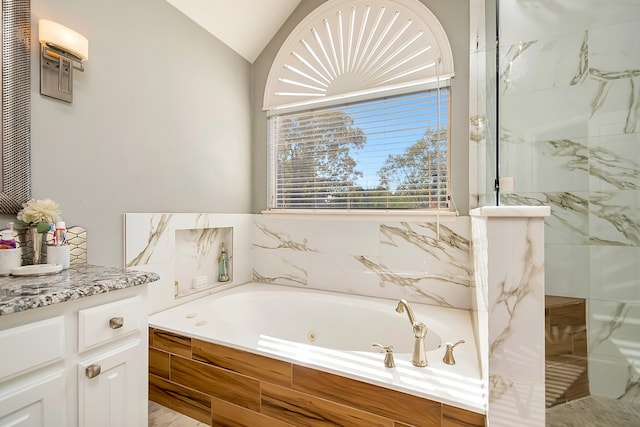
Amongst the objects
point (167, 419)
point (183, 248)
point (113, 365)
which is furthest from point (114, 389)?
point (183, 248)

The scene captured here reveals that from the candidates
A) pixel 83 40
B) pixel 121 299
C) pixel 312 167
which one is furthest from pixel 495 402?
pixel 83 40

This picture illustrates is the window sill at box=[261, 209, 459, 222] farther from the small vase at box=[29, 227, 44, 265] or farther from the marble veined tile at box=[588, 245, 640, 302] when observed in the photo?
the small vase at box=[29, 227, 44, 265]

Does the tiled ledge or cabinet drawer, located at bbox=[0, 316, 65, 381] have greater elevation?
the tiled ledge

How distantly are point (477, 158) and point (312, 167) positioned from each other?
119 cm

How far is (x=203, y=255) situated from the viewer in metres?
2.30

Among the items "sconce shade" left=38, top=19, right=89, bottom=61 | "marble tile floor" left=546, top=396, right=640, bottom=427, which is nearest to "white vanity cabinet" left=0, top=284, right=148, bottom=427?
"sconce shade" left=38, top=19, right=89, bottom=61

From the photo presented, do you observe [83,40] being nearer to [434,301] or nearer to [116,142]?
[116,142]

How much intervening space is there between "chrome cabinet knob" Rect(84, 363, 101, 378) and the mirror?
738 mm

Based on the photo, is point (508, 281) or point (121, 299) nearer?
point (508, 281)

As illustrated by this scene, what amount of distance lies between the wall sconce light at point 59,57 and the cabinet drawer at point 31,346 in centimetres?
105

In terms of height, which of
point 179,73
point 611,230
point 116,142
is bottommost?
point 611,230

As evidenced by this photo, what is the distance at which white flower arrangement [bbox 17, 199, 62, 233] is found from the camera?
3.97 feet

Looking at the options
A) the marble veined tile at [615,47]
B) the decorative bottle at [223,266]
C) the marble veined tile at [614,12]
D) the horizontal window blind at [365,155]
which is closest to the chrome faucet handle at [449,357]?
the horizontal window blind at [365,155]

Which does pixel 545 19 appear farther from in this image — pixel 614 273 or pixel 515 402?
pixel 515 402
